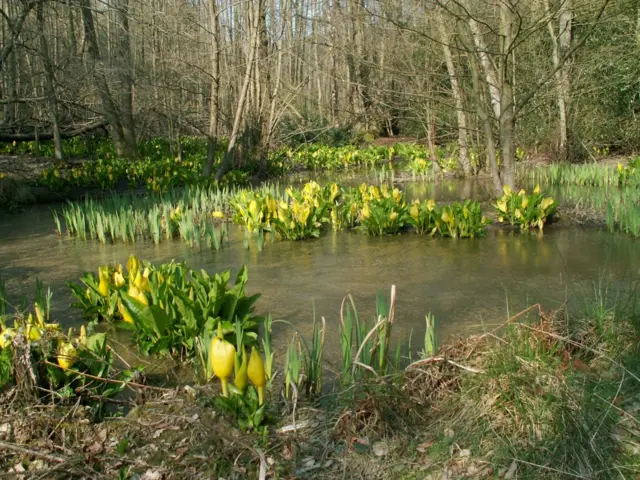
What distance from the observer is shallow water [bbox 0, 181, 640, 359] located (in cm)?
412

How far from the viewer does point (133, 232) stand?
22.9ft

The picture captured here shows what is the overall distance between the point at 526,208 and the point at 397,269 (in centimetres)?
225

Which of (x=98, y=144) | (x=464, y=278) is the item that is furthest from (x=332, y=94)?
(x=464, y=278)

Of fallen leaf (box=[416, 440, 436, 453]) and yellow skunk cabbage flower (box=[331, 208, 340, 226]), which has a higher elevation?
yellow skunk cabbage flower (box=[331, 208, 340, 226])

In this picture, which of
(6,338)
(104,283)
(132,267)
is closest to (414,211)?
(132,267)

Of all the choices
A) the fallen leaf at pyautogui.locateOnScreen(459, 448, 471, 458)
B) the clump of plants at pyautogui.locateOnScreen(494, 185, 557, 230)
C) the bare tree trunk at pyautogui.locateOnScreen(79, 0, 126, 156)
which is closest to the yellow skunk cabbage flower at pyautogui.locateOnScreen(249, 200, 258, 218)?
the clump of plants at pyautogui.locateOnScreen(494, 185, 557, 230)

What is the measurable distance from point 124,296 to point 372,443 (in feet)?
5.99

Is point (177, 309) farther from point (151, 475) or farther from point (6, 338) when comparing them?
point (151, 475)

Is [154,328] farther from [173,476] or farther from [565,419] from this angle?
[565,419]

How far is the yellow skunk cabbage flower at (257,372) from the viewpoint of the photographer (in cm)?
232

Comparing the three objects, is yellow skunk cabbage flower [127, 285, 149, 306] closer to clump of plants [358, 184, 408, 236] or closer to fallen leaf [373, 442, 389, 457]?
fallen leaf [373, 442, 389, 457]

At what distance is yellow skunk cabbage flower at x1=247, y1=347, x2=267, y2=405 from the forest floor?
176 millimetres

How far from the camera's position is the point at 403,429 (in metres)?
2.36

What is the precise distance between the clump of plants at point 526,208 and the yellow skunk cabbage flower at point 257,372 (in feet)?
16.5
